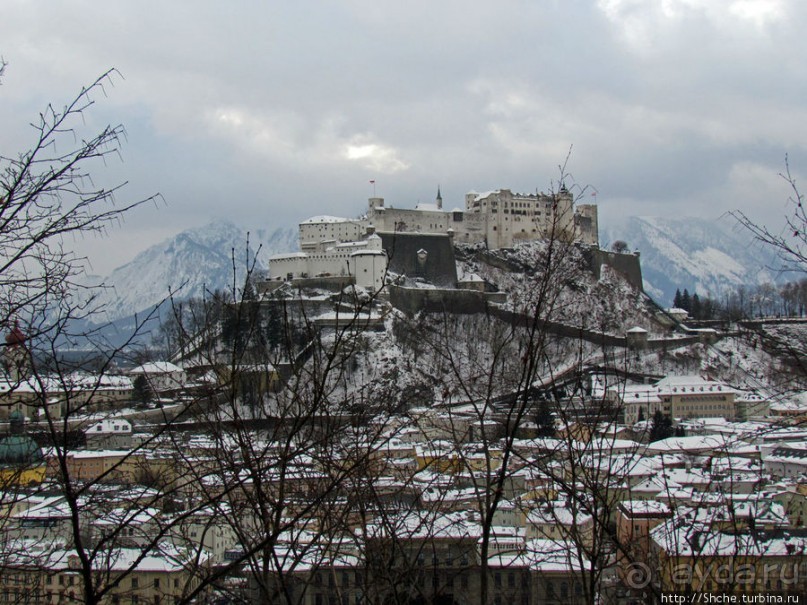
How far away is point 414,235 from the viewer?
64.5m

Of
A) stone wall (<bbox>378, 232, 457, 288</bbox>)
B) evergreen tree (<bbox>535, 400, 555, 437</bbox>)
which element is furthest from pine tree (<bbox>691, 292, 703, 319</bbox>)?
evergreen tree (<bbox>535, 400, 555, 437</bbox>)

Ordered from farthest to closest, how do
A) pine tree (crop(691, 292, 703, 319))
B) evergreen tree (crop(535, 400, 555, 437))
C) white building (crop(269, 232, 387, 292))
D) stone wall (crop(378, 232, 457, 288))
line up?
pine tree (crop(691, 292, 703, 319))
stone wall (crop(378, 232, 457, 288))
white building (crop(269, 232, 387, 292))
evergreen tree (crop(535, 400, 555, 437))

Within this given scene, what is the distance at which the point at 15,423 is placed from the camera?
186 inches

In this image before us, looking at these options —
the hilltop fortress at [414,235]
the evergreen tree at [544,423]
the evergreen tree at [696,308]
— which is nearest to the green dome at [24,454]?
the evergreen tree at [544,423]

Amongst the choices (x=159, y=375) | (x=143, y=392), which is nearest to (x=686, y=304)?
(x=143, y=392)

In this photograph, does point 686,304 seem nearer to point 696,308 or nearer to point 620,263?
point 696,308

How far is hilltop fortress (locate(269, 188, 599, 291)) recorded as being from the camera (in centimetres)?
5822

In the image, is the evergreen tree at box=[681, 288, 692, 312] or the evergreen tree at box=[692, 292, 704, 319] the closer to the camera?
the evergreen tree at box=[692, 292, 704, 319]

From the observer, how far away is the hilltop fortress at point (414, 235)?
5822 cm

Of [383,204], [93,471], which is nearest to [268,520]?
[93,471]

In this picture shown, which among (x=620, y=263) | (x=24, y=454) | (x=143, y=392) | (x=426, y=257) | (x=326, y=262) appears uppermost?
(x=426, y=257)

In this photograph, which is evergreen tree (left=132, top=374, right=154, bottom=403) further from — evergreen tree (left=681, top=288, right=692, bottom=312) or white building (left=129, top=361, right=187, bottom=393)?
evergreen tree (left=681, top=288, right=692, bottom=312)

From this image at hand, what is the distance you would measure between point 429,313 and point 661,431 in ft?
68.5

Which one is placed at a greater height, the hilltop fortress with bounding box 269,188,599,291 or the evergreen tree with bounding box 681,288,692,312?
the hilltop fortress with bounding box 269,188,599,291
